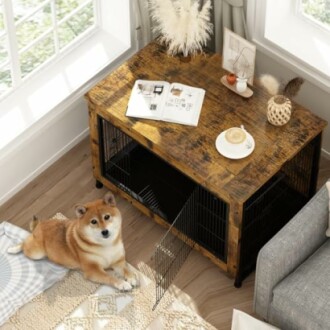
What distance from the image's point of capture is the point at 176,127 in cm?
480

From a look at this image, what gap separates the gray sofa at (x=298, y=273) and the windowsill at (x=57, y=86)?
4.74 feet

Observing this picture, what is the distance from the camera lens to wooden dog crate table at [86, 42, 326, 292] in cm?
463

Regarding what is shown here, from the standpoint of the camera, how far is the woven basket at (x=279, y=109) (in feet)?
15.4

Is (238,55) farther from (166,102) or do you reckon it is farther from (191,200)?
(191,200)

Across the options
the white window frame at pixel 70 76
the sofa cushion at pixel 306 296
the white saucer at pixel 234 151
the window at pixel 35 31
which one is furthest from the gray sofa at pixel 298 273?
the window at pixel 35 31

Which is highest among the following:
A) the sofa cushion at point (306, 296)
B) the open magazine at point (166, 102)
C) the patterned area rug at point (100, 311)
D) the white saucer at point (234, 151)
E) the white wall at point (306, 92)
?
the open magazine at point (166, 102)

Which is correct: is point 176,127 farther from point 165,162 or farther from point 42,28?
point 42,28

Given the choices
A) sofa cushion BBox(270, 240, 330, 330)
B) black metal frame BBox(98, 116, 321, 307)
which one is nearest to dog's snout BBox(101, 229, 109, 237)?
black metal frame BBox(98, 116, 321, 307)

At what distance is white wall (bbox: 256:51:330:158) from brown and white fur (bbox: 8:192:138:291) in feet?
3.88

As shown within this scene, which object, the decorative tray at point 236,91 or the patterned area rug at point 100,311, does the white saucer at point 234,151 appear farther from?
the patterned area rug at point 100,311

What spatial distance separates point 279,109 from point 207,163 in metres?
0.43

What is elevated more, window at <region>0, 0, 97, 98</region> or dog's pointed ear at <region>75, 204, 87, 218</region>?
window at <region>0, 0, 97, 98</region>

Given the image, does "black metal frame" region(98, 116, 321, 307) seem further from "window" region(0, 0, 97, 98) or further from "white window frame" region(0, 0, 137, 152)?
"window" region(0, 0, 97, 98)

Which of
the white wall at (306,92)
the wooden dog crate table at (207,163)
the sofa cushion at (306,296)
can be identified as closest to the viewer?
the sofa cushion at (306,296)
